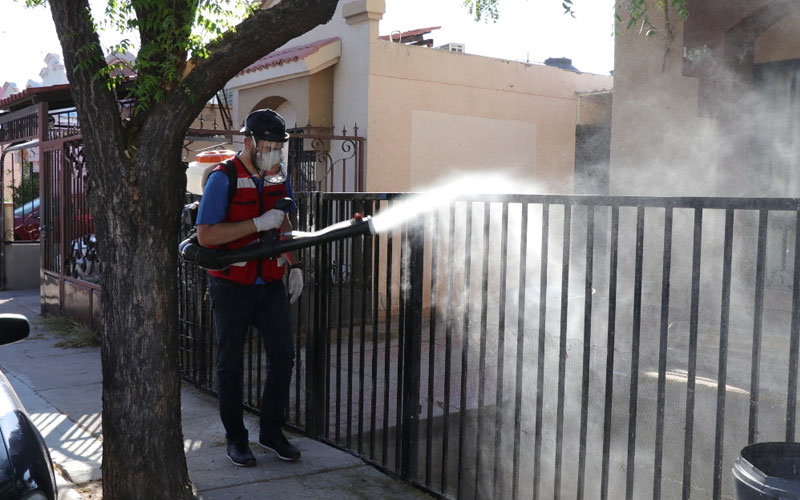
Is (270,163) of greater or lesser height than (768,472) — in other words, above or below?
above

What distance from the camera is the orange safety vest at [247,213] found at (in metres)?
4.70

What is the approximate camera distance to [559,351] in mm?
4375

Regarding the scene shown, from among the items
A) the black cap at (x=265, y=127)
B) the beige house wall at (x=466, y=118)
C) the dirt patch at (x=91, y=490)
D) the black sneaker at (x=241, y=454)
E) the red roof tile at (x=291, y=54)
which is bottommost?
the dirt patch at (x=91, y=490)

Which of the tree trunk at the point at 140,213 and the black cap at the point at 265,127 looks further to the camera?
the black cap at the point at 265,127

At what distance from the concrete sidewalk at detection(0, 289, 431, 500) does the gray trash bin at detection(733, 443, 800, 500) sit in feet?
7.49

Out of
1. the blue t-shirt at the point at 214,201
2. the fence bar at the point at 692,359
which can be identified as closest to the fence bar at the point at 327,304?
the blue t-shirt at the point at 214,201

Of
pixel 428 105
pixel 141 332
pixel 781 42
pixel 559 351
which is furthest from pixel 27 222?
pixel 559 351

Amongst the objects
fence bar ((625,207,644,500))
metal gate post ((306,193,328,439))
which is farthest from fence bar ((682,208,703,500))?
metal gate post ((306,193,328,439))

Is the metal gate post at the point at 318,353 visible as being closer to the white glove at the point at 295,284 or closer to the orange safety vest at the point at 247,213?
the white glove at the point at 295,284

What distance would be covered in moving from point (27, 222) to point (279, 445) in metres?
13.6

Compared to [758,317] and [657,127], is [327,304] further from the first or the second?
[657,127]

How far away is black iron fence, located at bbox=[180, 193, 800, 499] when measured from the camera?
11.6 ft

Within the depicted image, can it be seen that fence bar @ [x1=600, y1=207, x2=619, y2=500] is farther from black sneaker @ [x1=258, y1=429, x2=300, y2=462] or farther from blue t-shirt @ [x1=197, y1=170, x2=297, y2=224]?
blue t-shirt @ [x1=197, y1=170, x2=297, y2=224]

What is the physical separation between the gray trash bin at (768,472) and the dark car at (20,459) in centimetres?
228
